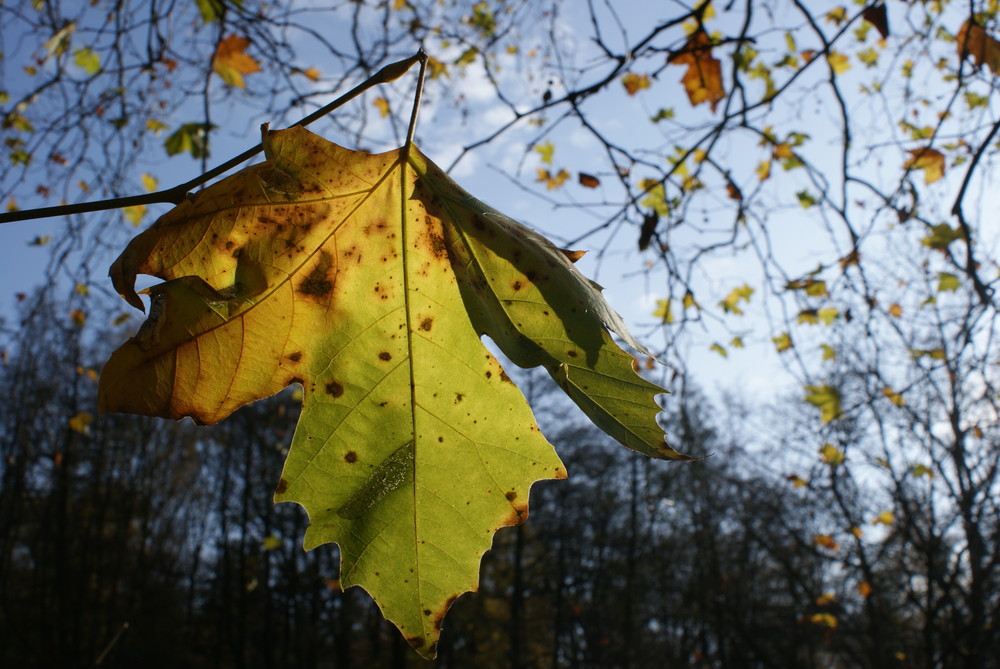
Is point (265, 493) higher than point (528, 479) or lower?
higher

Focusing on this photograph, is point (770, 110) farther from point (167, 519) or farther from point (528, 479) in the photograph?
point (167, 519)

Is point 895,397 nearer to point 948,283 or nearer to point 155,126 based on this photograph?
point 948,283

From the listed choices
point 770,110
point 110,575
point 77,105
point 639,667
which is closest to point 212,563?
point 110,575

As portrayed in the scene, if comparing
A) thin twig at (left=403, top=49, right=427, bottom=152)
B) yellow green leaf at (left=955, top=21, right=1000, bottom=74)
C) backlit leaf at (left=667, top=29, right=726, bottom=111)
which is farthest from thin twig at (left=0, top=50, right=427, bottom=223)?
yellow green leaf at (left=955, top=21, right=1000, bottom=74)

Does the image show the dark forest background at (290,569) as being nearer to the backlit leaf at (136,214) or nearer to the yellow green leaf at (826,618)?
the yellow green leaf at (826,618)

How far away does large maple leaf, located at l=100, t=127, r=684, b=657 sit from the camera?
723 mm

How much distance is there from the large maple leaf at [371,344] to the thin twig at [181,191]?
0.04 metres

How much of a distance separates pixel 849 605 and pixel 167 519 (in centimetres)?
1933

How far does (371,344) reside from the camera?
2.72 ft

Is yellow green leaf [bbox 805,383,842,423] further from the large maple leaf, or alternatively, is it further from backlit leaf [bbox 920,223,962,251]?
the large maple leaf

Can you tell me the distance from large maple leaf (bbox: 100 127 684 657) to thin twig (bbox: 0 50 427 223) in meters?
0.04

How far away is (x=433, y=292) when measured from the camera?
842 mm

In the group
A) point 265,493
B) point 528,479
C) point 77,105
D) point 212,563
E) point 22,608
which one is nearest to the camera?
point 528,479

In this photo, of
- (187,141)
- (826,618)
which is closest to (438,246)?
(187,141)
